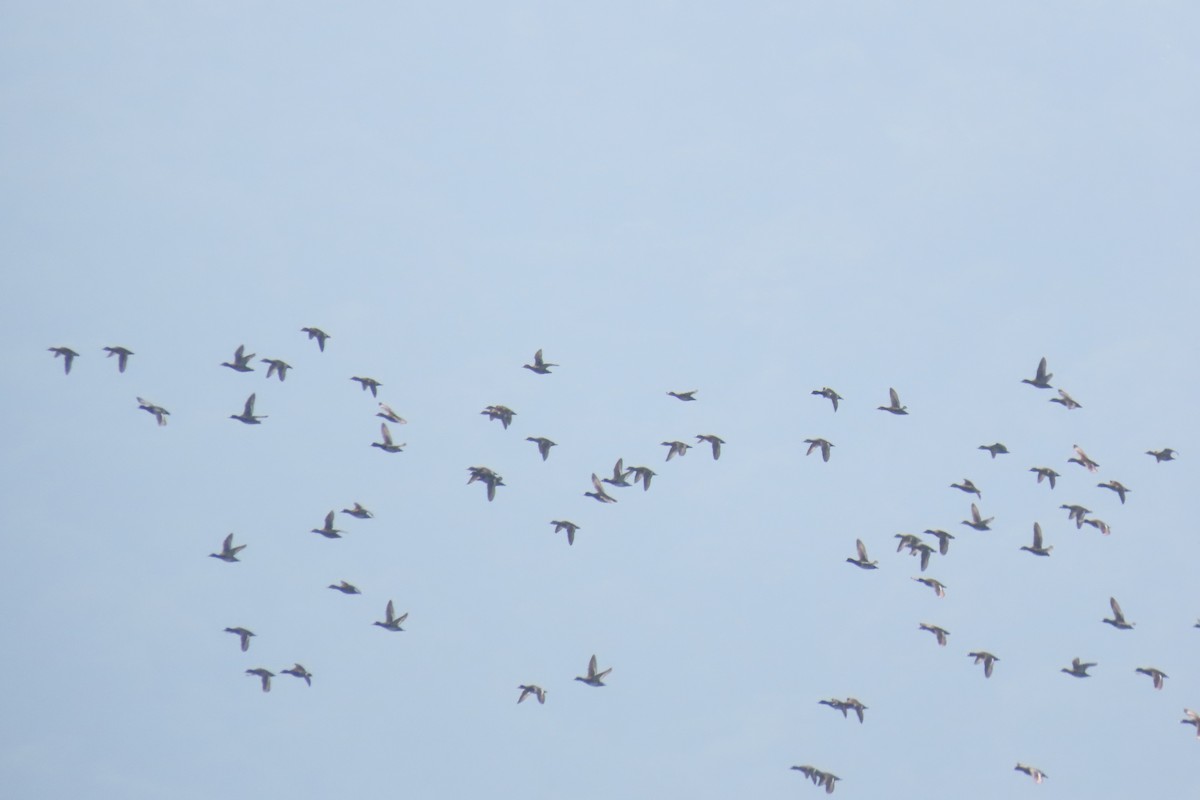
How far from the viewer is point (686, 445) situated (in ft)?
235

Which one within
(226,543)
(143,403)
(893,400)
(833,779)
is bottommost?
(833,779)

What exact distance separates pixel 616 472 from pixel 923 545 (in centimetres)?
1231

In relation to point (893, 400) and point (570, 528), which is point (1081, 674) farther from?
point (570, 528)

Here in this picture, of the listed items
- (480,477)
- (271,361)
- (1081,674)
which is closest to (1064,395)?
(1081,674)

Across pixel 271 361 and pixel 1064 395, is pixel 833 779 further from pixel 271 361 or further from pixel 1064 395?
pixel 271 361

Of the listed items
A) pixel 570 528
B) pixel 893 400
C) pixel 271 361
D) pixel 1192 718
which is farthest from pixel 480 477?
pixel 1192 718

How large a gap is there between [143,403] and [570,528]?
17.4 meters

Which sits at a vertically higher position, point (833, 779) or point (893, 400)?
point (893, 400)

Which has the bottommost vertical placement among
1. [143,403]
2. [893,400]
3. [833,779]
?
[833,779]

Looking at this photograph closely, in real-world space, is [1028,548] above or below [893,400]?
below

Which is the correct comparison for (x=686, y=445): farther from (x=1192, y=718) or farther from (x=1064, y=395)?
(x=1192, y=718)

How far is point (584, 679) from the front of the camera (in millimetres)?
69125

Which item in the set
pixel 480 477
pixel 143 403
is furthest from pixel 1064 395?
pixel 143 403

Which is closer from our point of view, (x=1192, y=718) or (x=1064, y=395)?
(x=1192, y=718)
